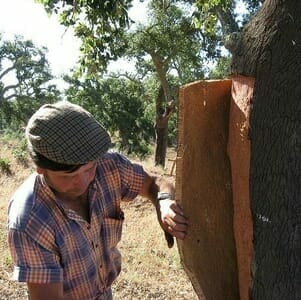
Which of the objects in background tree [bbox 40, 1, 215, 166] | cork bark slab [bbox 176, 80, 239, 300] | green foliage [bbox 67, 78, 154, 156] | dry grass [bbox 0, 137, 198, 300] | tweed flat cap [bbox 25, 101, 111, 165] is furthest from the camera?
green foliage [bbox 67, 78, 154, 156]

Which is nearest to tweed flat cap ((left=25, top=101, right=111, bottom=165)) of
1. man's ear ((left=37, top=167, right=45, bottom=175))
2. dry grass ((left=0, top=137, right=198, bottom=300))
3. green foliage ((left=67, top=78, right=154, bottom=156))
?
man's ear ((left=37, top=167, right=45, bottom=175))

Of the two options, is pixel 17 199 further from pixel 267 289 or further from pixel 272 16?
pixel 272 16

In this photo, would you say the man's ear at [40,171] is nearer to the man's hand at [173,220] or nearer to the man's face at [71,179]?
the man's face at [71,179]

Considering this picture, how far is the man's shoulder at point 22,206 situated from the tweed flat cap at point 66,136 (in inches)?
Answer: 8.5

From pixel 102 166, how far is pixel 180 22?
A: 1541 cm

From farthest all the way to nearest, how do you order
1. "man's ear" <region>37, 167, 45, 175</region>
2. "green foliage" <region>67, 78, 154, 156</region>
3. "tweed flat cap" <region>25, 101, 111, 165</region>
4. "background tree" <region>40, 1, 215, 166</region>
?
1. "green foliage" <region>67, 78, 154, 156</region>
2. "background tree" <region>40, 1, 215, 166</region>
3. "man's ear" <region>37, 167, 45, 175</region>
4. "tweed flat cap" <region>25, 101, 111, 165</region>

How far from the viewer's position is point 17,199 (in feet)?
6.98

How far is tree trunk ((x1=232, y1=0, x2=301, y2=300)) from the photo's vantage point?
2.04 m

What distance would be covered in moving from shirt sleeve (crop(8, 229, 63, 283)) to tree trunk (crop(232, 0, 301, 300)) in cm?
85

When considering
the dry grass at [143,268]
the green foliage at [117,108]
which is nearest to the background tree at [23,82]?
the green foliage at [117,108]

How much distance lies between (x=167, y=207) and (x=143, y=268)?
3.17 metres

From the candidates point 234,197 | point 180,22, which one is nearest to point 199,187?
point 234,197

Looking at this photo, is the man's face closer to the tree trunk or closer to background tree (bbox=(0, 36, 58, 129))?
the tree trunk

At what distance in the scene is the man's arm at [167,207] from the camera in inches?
89.2
